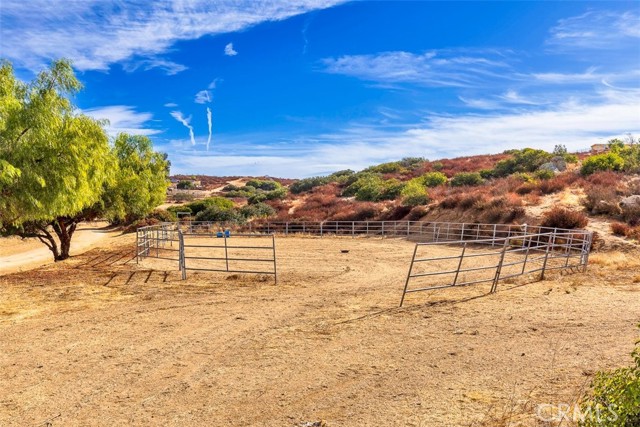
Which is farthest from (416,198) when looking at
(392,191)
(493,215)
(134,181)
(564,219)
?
(134,181)

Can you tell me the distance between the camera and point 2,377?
5.96 m

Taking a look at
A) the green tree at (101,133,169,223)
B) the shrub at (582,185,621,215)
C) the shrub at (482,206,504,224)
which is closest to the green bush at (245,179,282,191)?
the green tree at (101,133,169,223)

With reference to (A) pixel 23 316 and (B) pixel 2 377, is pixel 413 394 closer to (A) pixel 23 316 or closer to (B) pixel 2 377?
(B) pixel 2 377

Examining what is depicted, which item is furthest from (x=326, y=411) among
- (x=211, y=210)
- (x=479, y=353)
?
(x=211, y=210)

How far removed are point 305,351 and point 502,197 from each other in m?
22.6

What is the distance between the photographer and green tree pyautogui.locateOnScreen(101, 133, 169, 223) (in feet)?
64.1

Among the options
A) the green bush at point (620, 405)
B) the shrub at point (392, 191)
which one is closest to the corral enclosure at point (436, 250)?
the green bush at point (620, 405)

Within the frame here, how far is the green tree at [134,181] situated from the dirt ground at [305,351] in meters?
8.05

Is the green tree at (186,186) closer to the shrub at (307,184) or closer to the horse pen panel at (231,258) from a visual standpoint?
the shrub at (307,184)

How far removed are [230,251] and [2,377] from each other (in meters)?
14.0

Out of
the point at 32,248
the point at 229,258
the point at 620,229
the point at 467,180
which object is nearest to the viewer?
the point at 229,258

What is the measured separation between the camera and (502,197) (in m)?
25.5

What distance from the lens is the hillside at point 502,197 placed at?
67.6 feet

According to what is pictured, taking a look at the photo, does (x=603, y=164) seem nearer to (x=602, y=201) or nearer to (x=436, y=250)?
(x=602, y=201)
